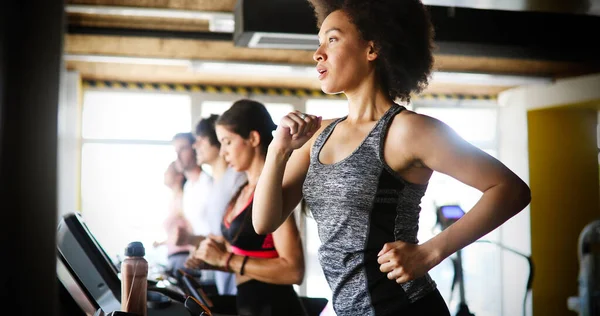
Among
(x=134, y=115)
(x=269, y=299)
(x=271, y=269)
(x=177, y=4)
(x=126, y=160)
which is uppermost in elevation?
(x=177, y=4)

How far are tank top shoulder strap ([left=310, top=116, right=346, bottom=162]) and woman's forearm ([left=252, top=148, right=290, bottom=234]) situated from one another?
63 mm

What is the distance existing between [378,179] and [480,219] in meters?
0.22

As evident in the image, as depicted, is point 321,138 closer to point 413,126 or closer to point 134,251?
point 413,126

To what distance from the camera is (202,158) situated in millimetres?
5035

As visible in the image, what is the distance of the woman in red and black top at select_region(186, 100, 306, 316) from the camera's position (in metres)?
2.56

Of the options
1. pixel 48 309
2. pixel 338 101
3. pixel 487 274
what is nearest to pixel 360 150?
pixel 48 309

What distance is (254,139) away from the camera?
9.89 feet

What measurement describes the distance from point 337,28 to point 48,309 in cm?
117

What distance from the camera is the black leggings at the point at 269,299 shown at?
8.59ft

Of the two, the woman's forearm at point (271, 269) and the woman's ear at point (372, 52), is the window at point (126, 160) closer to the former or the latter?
the woman's forearm at point (271, 269)

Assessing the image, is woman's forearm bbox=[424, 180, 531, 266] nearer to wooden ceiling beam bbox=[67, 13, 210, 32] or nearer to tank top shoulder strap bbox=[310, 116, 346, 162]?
tank top shoulder strap bbox=[310, 116, 346, 162]

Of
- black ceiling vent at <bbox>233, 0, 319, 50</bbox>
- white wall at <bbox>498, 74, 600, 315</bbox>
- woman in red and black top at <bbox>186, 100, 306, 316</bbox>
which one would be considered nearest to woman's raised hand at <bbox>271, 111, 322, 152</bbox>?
woman in red and black top at <bbox>186, 100, 306, 316</bbox>

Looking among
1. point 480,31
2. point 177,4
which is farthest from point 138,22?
point 480,31

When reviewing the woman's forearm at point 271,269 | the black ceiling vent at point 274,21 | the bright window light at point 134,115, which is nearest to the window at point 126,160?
the bright window light at point 134,115
